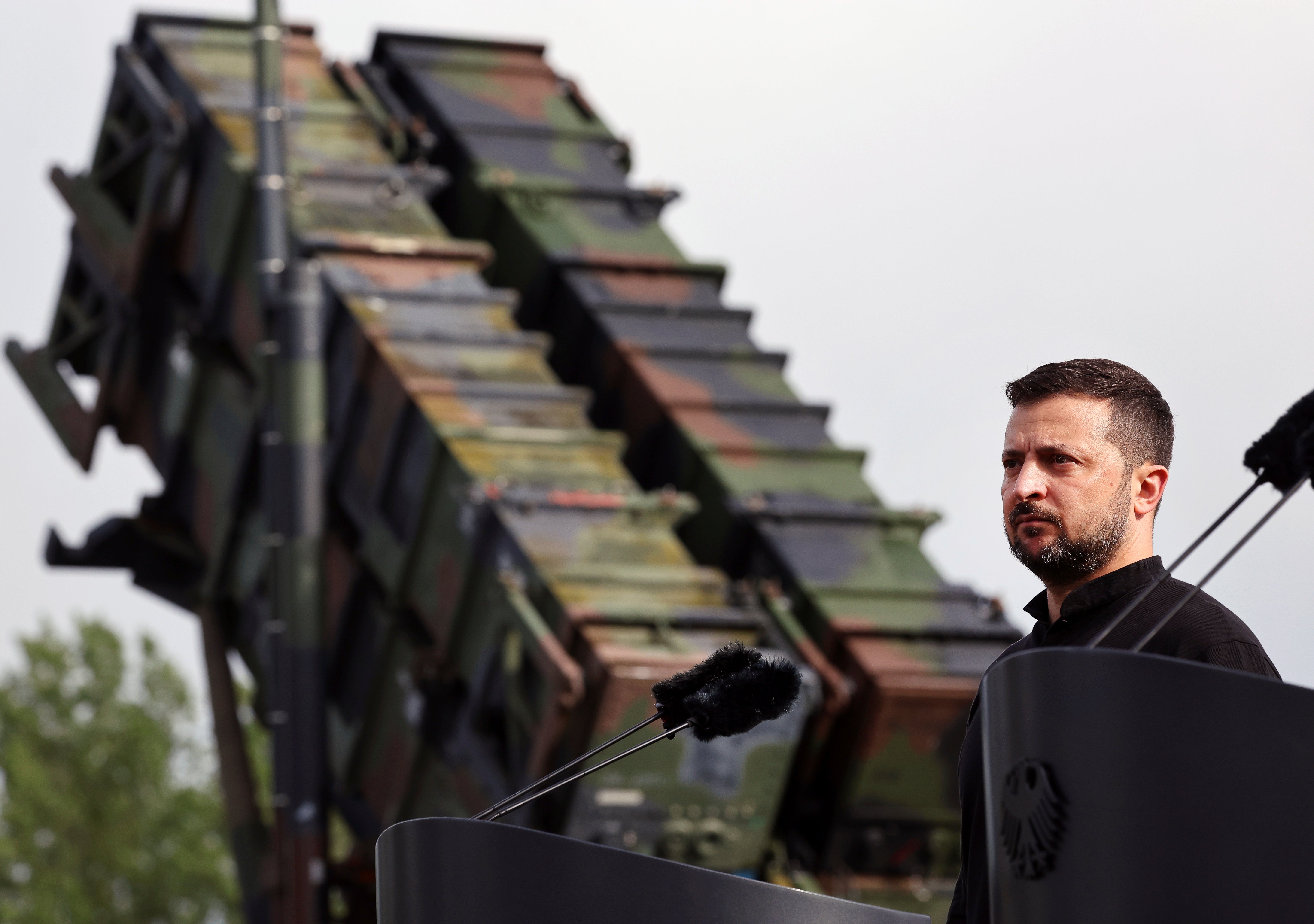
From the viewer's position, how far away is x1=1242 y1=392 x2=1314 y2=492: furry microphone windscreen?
190 cm

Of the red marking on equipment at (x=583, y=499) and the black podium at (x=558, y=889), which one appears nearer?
the black podium at (x=558, y=889)

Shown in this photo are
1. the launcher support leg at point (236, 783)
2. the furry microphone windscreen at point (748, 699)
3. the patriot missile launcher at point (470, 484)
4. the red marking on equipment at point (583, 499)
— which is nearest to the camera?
the furry microphone windscreen at point (748, 699)

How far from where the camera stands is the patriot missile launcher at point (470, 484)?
265 inches

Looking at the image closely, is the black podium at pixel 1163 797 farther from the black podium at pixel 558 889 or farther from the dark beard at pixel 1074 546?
the dark beard at pixel 1074 546

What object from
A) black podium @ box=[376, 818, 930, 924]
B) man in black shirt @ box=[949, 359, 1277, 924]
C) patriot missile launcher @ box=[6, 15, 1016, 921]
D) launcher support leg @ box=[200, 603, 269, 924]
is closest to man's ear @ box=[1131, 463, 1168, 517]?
man in black shirt @ box=[949, 359, 1277, 924]

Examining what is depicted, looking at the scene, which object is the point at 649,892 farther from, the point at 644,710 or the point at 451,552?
the point at 451,552

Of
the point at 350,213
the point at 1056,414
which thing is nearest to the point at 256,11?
the point at 350,213

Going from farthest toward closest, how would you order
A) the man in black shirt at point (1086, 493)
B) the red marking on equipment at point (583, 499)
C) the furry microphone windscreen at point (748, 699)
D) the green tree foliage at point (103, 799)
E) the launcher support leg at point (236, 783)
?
1. the green tree foliage at point (103, 799)
2. the launcher support leg at point (236, 783)
3. the red marking on equipment at point (583, 499)
4. the furry microphone windscreen at point (748, 699)
5. the man in black shirt at point (1086, 493)

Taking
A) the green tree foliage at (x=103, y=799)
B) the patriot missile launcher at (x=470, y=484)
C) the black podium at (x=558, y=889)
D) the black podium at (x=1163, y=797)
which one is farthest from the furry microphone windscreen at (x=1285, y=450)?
the green tree foliage at (x=103, y=799)

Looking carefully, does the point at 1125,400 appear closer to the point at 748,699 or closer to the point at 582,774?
the point at 748,699

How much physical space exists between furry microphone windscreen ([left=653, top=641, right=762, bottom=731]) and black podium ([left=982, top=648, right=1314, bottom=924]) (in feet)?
2.21

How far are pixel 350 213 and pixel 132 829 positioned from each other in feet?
56.9

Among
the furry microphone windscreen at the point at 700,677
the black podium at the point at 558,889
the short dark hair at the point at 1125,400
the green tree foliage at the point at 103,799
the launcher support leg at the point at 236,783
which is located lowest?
the black podium at the point at 558,889

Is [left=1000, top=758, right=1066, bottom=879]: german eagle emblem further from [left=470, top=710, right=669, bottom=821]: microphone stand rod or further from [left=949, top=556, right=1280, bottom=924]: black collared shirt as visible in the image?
[left=470, top=710, right=669, bottom=821]: microphone stand rod
